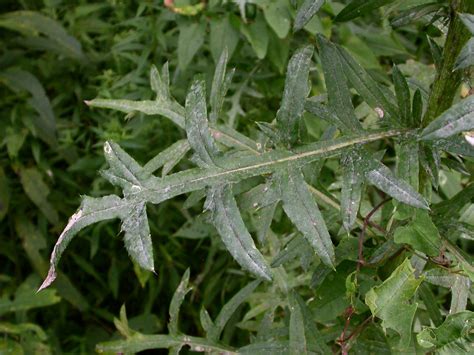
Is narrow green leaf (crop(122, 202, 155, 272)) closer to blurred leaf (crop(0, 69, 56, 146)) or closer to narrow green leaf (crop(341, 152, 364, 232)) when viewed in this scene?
narrow green leaf (crop(341, 152, 364, 232))

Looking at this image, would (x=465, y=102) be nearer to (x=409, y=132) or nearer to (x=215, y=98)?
(x=409, y=132)

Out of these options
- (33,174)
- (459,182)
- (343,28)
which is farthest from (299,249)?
(33,174)

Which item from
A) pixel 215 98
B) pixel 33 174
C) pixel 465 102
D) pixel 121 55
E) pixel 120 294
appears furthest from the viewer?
pixel 120 294

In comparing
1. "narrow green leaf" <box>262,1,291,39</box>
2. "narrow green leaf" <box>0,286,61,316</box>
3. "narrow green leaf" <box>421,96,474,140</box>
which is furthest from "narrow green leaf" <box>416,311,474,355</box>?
"narrow green leaf" <box>0,286,61,316</box>

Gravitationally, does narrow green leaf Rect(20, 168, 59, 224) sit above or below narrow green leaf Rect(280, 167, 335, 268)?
below

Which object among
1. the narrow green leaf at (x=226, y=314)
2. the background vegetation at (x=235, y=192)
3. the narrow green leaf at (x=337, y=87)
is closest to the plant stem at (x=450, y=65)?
the background vegetation at (x=235, y=192)

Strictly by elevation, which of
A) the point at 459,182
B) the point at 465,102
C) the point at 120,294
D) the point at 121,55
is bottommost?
the point at 120,294

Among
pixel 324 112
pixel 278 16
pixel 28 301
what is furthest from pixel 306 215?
pixel 28 301
